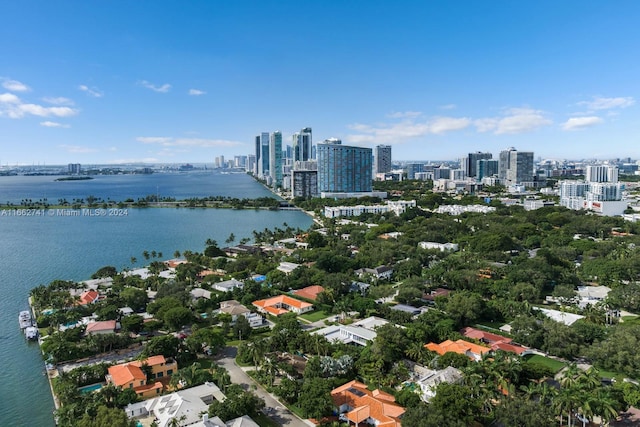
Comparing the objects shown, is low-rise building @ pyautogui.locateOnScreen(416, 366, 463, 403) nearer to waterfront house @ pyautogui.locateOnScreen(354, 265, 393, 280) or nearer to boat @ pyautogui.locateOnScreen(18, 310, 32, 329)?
waterfront house @ pyautogui.locateOnScreen(354, 265, 393, 280)

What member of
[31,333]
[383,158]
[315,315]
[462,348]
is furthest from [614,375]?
[383,158]

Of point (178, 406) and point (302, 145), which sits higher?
point (302, 145)

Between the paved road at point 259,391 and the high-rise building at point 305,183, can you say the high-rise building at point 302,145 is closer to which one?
the high-rise building at point 305,183

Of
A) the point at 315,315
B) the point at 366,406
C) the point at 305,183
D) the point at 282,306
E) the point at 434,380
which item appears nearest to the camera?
the point at 366,406

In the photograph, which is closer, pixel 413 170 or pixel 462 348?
pixel 462 348

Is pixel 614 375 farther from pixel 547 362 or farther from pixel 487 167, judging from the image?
pixel 487 167

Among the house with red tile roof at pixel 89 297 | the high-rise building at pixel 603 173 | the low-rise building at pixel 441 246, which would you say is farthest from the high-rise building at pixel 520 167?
the house with red tile roof at pixel 89 297

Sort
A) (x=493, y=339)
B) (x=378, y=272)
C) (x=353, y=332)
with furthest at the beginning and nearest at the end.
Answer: (x=378, y=272)
(x=353, y=332)
(x=493, y=339)

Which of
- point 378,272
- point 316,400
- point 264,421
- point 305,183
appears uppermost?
point 305,183
